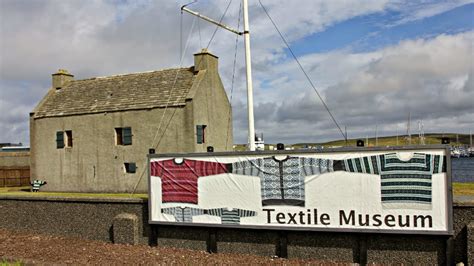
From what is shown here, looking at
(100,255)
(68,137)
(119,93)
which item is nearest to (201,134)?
(119,93)

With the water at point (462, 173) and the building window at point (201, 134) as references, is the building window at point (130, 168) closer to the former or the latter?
the building window at point (201, 134)

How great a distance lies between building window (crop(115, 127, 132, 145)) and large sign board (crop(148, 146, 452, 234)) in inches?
459

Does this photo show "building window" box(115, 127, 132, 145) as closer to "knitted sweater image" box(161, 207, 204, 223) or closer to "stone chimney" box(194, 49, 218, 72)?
"stone chimney" box(194, 49, 218, 72)

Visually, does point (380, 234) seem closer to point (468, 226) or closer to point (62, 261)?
point (468, 226)

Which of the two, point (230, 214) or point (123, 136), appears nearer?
point (230, 214)

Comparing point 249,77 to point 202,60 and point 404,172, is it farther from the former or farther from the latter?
point 202,60

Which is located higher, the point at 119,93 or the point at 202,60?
the point at 202,60

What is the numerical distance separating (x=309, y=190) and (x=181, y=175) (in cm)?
386

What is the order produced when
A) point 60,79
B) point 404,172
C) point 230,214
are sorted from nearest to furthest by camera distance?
point 404,172
point 230,214
point 60,79

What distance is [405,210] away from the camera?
9930 millimetres

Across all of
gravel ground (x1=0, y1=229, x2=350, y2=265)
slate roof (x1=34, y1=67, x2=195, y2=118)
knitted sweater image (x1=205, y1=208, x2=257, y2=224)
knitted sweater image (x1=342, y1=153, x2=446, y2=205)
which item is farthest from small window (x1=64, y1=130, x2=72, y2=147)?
knitted sweater image (x1=342, y1=153, x2=446, y2=205)

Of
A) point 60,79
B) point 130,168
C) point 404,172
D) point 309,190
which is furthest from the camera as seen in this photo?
point 60,79

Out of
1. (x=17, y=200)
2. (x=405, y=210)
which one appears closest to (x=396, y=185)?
(x=405, y=210)

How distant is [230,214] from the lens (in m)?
11.7
